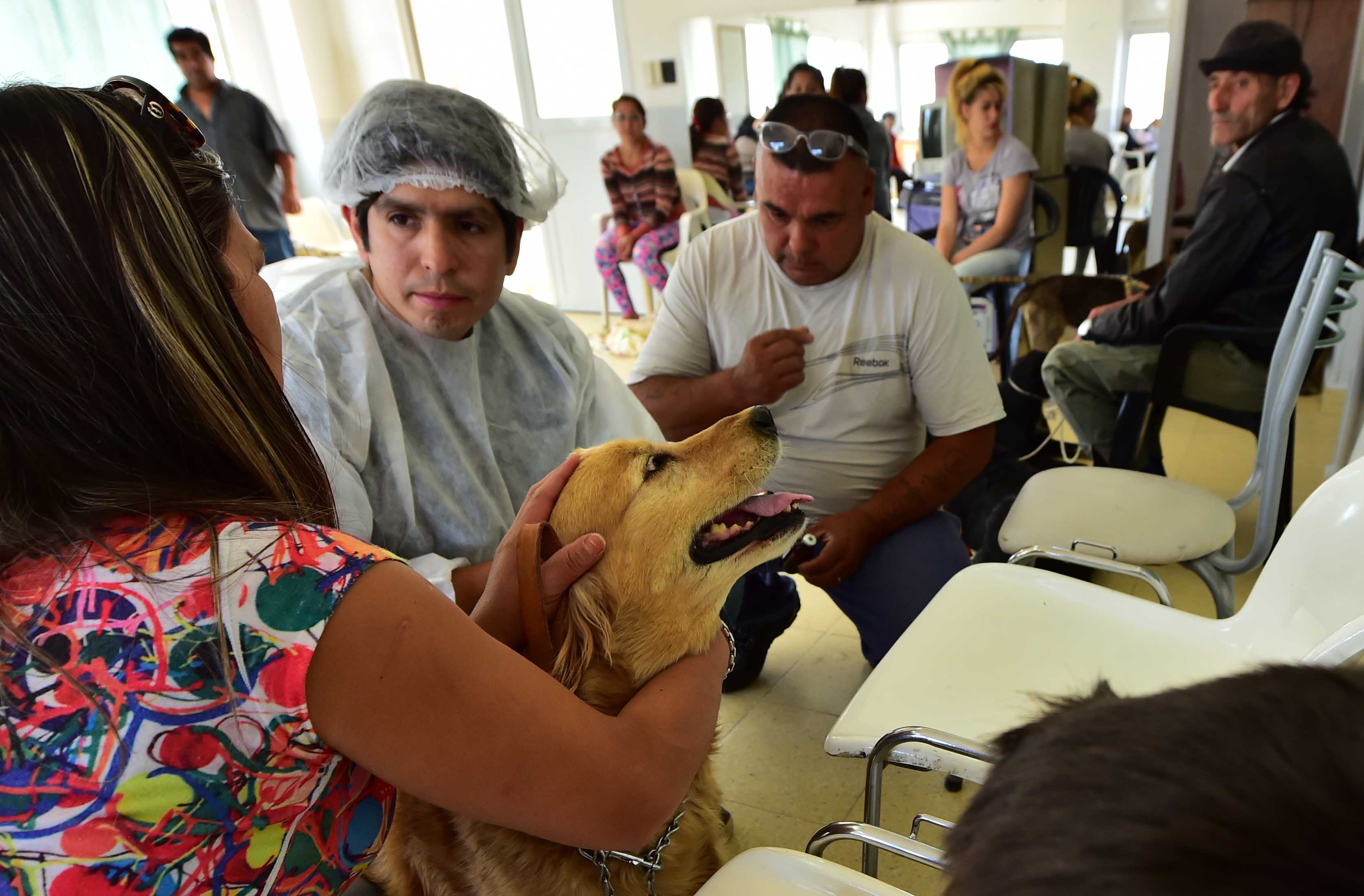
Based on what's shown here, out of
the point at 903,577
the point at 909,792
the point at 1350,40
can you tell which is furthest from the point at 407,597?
the point at 1350,40

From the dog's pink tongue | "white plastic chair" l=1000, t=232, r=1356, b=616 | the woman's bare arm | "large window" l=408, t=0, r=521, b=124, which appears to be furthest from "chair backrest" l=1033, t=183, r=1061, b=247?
"large window" l=408, t=0, r=521, b=124

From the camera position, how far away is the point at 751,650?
2174 mm

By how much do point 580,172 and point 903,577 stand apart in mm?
5529

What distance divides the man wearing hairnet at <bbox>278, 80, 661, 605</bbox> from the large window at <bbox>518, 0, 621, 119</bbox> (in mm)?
4960

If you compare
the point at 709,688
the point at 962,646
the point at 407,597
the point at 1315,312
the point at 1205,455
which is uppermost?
the point at 407,597

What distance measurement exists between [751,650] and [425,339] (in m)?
1.23

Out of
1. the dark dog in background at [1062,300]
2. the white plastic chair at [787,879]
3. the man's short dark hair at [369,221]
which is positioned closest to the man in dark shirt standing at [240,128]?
the man's short dark hair at [369,221]

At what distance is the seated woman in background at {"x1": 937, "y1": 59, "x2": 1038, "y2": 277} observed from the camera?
391 cm

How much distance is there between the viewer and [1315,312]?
5.60 ft

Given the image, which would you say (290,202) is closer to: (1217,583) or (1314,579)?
(1217,583)

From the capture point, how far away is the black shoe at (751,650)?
7.03ft

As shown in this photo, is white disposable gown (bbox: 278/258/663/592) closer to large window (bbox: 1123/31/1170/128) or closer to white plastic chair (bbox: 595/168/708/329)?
large window (bbox: 1123/31/1170/128)

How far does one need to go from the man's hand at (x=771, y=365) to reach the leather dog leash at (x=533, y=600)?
3.15ft

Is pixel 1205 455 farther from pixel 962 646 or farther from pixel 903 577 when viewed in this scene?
pixel 962 646
